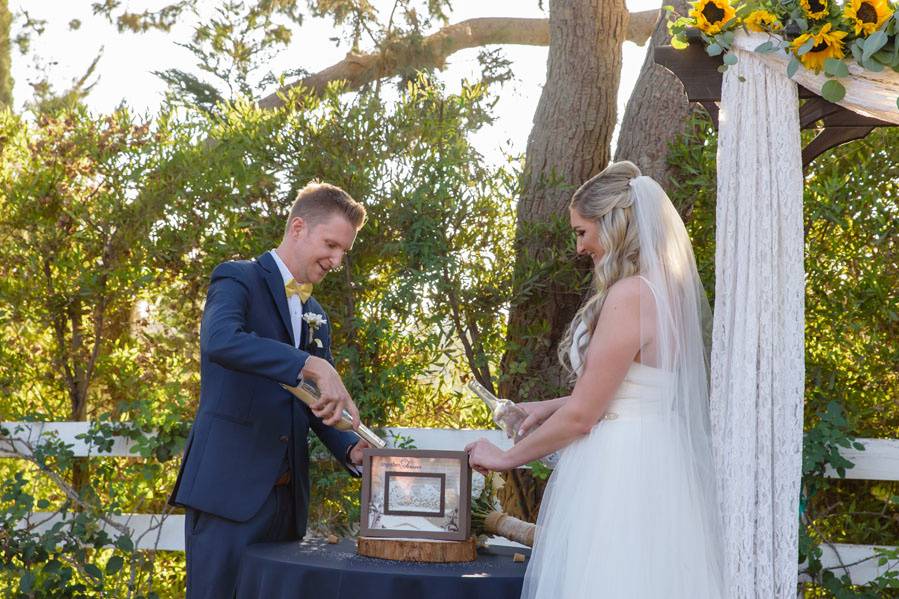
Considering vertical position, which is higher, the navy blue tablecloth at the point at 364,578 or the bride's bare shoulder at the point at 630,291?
the bride's bare shoulder at the point at 630,291

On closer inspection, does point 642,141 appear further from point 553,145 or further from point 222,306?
point 222,306

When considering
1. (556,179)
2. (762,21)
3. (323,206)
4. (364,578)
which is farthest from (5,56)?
(364,578)

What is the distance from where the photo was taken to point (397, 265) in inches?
214

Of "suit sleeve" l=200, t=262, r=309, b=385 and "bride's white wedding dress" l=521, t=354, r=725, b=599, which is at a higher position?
"suit sleeve" l=200, t=262, r=309, b=385

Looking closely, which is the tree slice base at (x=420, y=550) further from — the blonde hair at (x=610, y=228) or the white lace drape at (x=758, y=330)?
the white lace drape at (x=758, y=330)

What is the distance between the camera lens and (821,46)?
3076mm

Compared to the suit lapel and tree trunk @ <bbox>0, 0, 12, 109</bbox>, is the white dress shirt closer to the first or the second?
the suit lapel

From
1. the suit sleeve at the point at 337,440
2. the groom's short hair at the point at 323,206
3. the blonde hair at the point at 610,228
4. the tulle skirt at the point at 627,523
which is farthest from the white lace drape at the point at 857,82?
the suit sleeve at the point at 337,440

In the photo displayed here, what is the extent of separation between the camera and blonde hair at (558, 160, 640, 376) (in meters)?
3.14

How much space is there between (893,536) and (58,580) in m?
3.95

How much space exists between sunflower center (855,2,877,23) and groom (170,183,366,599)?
1712mm

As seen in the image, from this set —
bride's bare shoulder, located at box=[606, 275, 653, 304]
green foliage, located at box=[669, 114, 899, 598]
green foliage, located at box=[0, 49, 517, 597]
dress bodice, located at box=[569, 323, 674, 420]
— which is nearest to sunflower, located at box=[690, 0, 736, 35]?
bride's bare shoulder, located at box=[606, 275, 653, 304]

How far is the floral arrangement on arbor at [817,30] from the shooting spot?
2.99 meters

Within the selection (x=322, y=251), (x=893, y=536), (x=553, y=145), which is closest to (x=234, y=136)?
(x=553, y=145)
